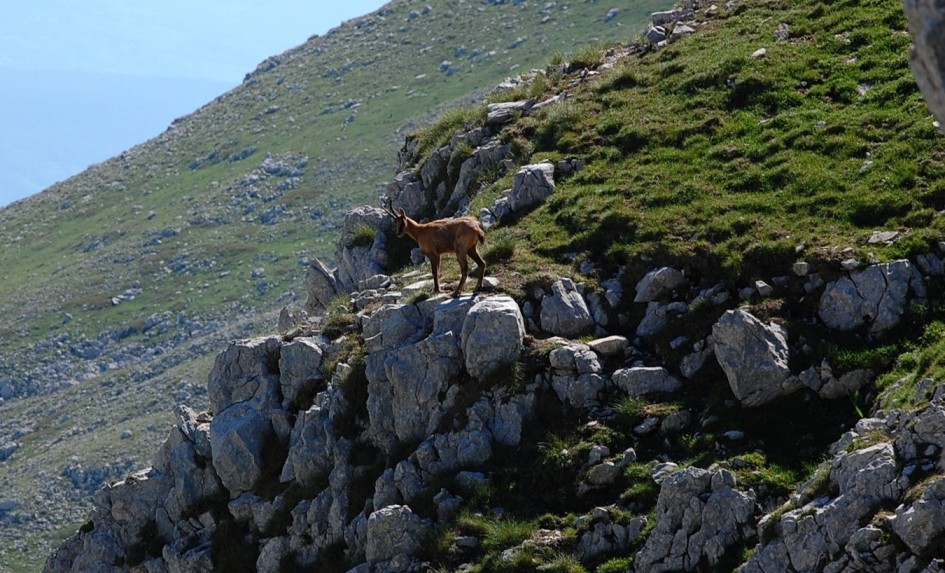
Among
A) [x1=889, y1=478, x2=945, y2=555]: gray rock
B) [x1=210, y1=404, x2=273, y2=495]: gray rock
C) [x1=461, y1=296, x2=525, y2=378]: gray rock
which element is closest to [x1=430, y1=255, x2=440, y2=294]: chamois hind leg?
[x1=461, y1=296, x2=525, y2=378]: gray rock

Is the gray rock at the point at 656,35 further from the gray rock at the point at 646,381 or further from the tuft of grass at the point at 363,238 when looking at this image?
the gray rock at the point at 646,381

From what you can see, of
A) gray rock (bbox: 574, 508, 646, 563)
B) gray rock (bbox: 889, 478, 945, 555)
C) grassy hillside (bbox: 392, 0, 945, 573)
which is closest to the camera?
gray rock (bbox: 889, 478, 945, 555)

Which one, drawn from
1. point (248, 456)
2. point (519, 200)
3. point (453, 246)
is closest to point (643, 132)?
point (519, 200)

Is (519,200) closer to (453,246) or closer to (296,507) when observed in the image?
(453,246)

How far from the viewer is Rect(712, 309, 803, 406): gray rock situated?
20703 millimetres

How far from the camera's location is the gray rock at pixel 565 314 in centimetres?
2373

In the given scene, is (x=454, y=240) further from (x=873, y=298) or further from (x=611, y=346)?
(x=873, y=298)

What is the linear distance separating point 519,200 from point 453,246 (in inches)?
185

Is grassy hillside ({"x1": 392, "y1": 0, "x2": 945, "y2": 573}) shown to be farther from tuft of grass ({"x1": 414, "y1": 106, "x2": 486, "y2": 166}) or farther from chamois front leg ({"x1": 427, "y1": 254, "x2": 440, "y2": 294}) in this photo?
tuft of grass ({"x1": 414, "y1": 106, "x2": 486, "y2": 166})

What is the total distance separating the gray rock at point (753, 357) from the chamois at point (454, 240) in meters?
5.55

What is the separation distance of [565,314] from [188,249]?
153 metres

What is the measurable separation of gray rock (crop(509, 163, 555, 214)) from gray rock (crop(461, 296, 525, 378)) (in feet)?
19.6

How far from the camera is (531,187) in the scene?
2925 cm

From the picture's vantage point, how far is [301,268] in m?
158
